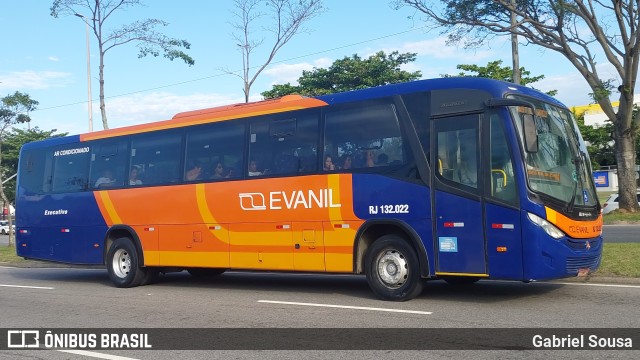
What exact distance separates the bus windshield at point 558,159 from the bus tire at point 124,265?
8.72 metres

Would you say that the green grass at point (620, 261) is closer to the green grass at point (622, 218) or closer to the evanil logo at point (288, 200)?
the evanil logo at point (288, 200)

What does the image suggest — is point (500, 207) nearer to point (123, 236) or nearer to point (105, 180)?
point (123, 236)

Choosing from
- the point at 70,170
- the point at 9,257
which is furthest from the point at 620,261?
the point at 9,257

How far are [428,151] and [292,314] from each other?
3174 mm

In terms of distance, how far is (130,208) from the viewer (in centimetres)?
1412

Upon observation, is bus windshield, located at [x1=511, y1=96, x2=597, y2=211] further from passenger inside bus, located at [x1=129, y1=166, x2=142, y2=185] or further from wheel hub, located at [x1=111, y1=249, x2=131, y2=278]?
wheel hub, located at [x1=111, y1=249, x2=131, y2=278]

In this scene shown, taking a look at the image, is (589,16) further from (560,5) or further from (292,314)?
(292,314)

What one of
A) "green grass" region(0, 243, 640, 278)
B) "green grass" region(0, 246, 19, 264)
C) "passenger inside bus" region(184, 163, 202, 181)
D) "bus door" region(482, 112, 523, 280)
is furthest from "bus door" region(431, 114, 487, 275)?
"green grass" region(0, 246, 19, 264)

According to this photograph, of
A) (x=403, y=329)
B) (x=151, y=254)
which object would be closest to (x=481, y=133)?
(x=403, y=329)

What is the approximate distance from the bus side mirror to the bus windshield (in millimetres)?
126

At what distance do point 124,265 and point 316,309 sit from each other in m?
6.28

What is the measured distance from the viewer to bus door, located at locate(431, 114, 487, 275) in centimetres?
922

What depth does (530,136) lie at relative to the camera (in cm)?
891

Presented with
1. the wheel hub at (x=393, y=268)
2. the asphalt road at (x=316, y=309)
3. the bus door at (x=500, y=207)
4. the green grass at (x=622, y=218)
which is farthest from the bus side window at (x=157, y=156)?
the green grass at (x=622, y=218)
